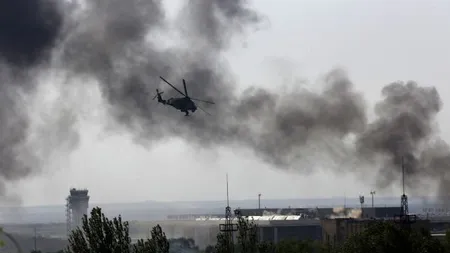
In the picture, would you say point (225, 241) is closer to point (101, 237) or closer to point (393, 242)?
point (393, 242)

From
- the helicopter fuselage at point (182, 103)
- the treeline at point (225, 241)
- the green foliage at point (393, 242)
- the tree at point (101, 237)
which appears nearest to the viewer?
the tree at point (101, 237)

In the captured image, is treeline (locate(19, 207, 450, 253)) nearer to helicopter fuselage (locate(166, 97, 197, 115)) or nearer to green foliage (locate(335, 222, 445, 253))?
green foliage (locate(335, 222, 445, 253))

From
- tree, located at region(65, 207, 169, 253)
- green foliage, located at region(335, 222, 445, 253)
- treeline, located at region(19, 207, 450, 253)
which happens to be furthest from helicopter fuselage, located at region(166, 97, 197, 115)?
tree, located at region(65, 207, 169, 253)

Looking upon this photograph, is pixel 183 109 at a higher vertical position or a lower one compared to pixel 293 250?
higher

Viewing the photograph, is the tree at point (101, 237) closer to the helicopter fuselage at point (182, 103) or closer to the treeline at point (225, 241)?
the treeline at point (225, 241)

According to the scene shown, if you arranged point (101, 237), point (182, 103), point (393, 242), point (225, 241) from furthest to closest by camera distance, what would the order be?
point (182, 103) < point (393, 242) < point (225, 241) < point (101, 237)

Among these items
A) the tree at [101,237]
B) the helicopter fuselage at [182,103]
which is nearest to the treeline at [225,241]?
the tree at [101,237]

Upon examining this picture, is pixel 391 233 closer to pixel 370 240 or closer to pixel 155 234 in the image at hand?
pixel 370 240

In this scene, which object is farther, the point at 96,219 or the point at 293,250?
the point at 293,250

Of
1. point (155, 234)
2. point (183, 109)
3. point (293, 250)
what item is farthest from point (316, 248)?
point (155, 234)

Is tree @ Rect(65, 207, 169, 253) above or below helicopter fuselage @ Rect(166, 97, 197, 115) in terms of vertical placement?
below

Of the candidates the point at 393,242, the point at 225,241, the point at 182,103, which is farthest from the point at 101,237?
the point at 182,103
